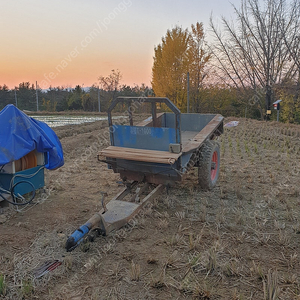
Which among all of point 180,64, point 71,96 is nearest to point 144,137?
point 180,64

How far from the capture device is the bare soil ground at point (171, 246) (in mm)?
2928

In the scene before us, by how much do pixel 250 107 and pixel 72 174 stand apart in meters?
22.7

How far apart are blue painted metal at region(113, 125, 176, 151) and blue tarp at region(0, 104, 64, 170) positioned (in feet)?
3.96

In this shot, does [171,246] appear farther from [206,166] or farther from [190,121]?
[190,121]

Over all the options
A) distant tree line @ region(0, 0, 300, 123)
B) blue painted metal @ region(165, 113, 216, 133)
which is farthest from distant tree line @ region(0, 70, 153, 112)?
blue painted metal @ region(165, 113, 216, 133)

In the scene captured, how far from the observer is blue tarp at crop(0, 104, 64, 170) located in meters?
4.51

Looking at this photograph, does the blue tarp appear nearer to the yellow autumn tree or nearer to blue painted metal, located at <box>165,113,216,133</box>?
blue painted metal, located at <box>165,113,216,133</box>

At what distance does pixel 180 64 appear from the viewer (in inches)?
942

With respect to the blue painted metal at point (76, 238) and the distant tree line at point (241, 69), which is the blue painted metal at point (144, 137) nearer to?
the blue painted metal at point (76, 238)

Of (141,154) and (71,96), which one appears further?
(71,96)

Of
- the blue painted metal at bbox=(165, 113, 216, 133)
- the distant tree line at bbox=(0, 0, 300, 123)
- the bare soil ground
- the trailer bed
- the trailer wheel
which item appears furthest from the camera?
the distant tree line at bbox=(0, 0, 300, 123)

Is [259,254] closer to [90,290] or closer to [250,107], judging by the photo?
[90,290]

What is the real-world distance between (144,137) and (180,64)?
2027 centimetres

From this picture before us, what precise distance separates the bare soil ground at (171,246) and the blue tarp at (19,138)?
3.11 ft
